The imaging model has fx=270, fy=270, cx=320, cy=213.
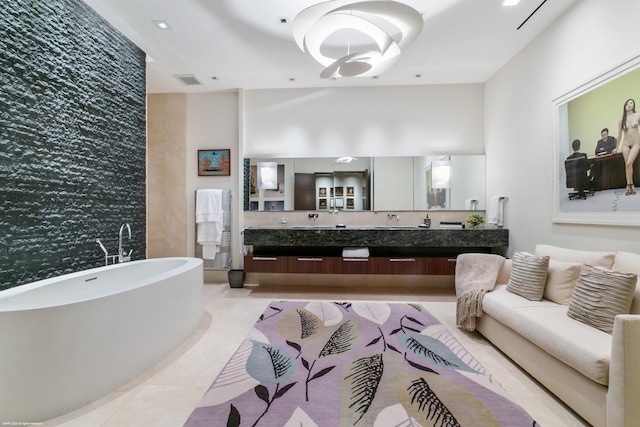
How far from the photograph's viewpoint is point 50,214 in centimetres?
220

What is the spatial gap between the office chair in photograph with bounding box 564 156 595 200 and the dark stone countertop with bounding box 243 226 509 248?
44.2 inches

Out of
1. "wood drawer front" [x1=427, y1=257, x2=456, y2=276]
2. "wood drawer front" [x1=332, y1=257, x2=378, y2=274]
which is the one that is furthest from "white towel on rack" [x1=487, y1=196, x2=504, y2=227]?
"wood drawer front" [x1=332, y1=257, x2=378, y2=274]

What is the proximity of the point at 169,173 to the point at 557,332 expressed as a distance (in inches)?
194

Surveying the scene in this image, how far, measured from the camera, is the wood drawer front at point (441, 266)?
3.57 metres

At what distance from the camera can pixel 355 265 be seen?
3.62 metres

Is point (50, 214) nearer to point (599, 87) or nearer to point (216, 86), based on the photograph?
point (216, 86)

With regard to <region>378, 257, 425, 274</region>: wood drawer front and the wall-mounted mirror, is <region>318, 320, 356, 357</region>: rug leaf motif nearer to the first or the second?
<region>378, 257, 425, 274</region>: wood drawer front

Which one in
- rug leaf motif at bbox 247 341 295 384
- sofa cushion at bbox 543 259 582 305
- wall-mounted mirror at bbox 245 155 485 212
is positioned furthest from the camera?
wall-mounted mirror at bbox 245 155 485 212

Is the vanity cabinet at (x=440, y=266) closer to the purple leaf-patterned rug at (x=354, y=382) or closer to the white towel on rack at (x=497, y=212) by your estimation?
the white towel on rack at (x=497, y=212)

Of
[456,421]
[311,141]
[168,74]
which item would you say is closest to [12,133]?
[168,74]

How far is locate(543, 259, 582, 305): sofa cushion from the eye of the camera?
206cm

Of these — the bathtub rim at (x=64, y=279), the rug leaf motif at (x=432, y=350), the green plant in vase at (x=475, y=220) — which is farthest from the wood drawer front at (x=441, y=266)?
the bathtub rim at (x=64, y=279)

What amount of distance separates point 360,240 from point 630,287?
2.39 meters

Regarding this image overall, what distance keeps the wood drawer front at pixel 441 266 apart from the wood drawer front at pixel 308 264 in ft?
4.38
